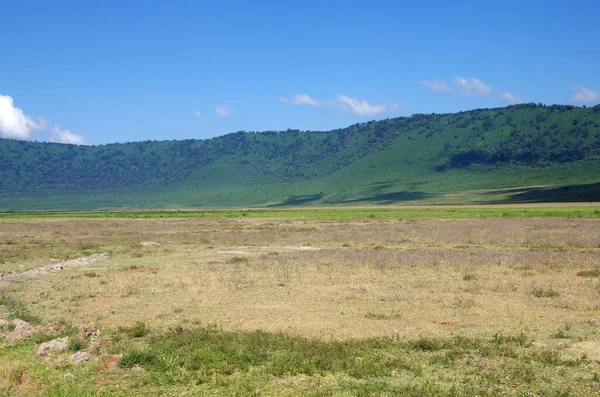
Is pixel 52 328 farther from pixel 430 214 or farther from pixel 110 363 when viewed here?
pixel 430 214

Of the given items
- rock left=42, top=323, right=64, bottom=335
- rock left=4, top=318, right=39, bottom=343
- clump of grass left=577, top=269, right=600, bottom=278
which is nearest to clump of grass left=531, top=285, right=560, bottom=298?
clump of grass left=577, top=269, right=600, bottom=278

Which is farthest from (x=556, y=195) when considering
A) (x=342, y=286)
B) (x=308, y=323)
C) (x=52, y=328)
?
(x=52, y=328)

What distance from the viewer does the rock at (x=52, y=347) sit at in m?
15.2

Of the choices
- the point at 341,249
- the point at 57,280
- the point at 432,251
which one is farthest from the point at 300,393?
the point at 341,249

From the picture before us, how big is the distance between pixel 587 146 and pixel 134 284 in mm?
186787

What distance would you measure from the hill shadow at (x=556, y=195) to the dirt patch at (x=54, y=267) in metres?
100

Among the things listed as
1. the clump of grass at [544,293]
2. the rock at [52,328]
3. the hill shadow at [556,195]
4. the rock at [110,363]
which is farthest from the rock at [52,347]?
the hill shadow at [556,195]

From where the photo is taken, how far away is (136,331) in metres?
17.2

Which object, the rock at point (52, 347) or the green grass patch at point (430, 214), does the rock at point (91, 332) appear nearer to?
the rock at point (52, 347)

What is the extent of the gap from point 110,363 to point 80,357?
0.91 meters

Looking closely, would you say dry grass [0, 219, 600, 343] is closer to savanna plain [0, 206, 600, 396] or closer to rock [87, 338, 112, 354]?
savanna plain [0, 206, 600, 396]

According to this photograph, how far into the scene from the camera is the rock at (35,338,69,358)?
15.2m

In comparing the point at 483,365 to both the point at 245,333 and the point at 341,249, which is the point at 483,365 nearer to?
the point at 245,333

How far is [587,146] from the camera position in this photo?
18850 cm
